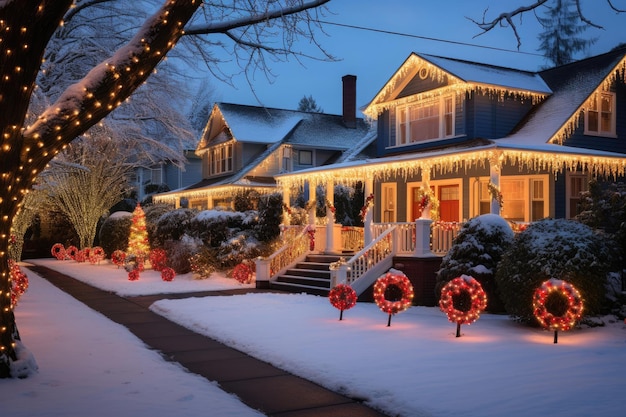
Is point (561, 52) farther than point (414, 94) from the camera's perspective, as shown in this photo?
Yes

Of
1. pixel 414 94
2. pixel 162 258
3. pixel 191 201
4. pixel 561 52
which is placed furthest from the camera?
pixel 561 52

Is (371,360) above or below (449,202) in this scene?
below

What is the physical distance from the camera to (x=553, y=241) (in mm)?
11211

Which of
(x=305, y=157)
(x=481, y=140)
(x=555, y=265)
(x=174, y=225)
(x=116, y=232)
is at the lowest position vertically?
(x=555, y=265)

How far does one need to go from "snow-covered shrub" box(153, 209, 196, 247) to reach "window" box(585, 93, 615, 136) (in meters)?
15.4

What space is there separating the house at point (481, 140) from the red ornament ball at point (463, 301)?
525 cm

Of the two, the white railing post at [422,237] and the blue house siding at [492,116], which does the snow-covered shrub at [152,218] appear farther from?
the white railing post at [422,237]

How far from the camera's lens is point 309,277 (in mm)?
18406

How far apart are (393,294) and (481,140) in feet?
28.7

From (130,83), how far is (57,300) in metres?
9.92

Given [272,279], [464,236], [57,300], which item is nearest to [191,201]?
[272,279]

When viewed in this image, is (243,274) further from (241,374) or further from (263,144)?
(263,144)

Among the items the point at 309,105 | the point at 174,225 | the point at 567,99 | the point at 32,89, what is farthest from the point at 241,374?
the point at 309,105

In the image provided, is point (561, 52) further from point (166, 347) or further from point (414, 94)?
point (166, 347)
